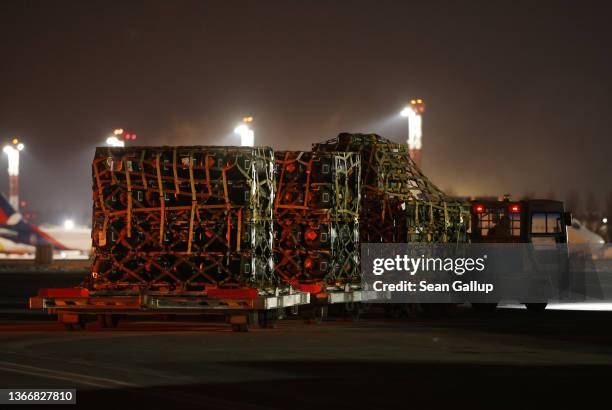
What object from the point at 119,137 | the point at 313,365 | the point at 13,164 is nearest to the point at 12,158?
the point at 13,164

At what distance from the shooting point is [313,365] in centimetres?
1852

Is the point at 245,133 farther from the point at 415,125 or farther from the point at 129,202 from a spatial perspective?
the point at 129,202

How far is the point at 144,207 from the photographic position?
86.8 ft

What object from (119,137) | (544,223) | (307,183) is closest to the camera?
(307,183)

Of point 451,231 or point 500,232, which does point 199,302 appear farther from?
point 500,232

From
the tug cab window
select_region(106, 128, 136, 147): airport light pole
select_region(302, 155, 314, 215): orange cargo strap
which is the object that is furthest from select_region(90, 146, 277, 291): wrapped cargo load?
select_region(106, 128, 136, 147): airport light pole

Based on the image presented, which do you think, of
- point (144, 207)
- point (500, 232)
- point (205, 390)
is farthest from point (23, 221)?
point (205, 390)

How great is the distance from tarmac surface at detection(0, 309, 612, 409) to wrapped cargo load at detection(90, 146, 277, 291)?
45.9 inches

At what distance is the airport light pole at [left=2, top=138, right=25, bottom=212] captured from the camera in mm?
146750

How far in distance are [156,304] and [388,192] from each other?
33.8 ft

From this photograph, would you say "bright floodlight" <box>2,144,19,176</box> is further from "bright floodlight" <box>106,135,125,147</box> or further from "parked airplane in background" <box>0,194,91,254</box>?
"bright floodlight" <box>106,135,125,147</box>

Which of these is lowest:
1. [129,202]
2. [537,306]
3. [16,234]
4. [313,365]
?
[313,365]

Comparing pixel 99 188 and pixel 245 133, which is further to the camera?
pixel 245 133

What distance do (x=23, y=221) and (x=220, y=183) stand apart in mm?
126308
